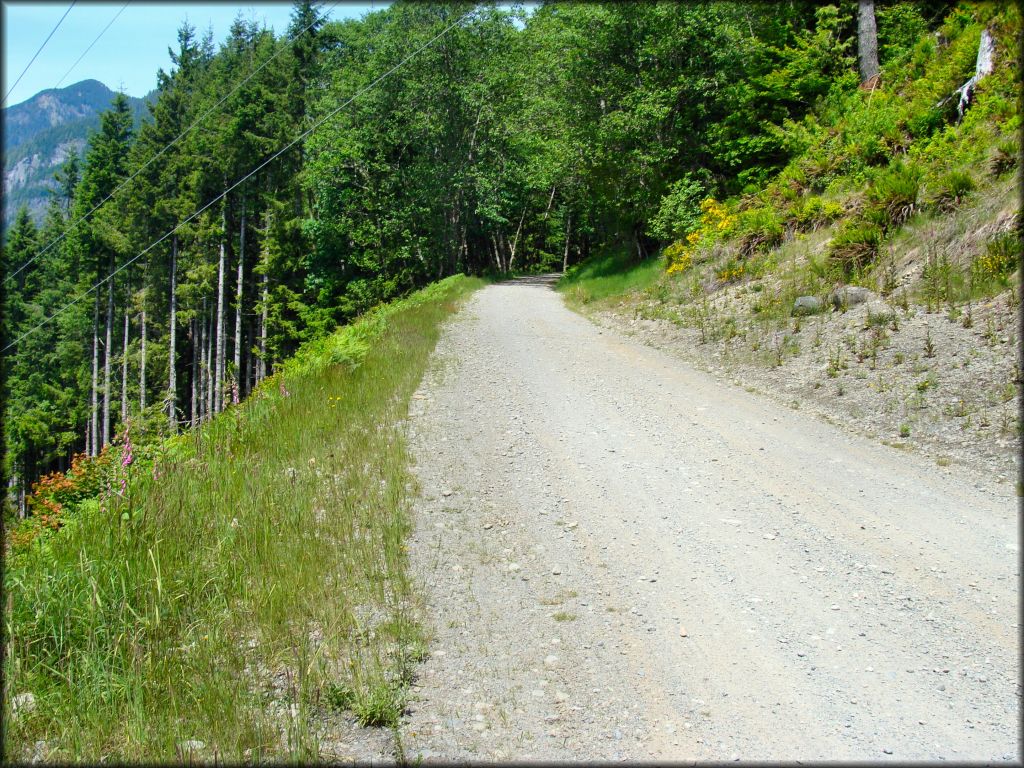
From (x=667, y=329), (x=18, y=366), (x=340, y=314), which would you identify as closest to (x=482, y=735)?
(x=667, y=329)

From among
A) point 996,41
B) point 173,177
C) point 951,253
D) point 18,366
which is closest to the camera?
point 951,253

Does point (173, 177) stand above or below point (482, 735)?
above

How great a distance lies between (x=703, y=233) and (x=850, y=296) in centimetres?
664

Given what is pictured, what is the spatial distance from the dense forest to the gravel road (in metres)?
3.75

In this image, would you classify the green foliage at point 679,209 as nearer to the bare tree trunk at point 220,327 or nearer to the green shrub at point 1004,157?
the green shrub at point 1004,157

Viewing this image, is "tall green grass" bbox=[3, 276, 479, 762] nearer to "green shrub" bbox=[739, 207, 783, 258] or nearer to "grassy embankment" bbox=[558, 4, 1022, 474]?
"grassy embankment" bbox=[558, 4, 1022, 474]

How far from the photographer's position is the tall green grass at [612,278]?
757 inches

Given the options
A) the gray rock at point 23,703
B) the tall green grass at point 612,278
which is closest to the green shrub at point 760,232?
the tall green grass at point 612,278

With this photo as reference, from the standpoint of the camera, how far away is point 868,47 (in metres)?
17.4

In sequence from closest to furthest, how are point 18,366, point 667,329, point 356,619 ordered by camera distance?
point 356,619 < point 667,329 < point 18,366

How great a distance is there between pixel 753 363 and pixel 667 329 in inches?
135

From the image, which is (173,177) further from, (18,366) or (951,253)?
(951,253)

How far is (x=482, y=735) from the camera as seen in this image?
3348mm

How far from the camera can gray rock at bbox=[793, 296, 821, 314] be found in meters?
11.0
